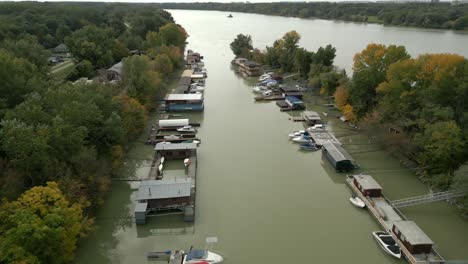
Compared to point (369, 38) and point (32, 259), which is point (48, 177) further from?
point (369, 38)

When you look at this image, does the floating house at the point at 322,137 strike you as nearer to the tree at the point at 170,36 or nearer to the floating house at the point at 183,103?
the floating house at the point at 183,103

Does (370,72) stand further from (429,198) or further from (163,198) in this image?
(163,198)

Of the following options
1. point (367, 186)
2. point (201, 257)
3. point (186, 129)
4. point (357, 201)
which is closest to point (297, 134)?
point (186, 129)

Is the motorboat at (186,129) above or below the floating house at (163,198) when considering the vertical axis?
below

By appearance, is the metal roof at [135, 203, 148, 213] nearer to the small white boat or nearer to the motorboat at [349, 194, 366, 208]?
the small white boat

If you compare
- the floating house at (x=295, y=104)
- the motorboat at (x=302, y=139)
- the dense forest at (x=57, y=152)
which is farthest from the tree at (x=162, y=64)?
the motorboat at (x=302, y=139)
